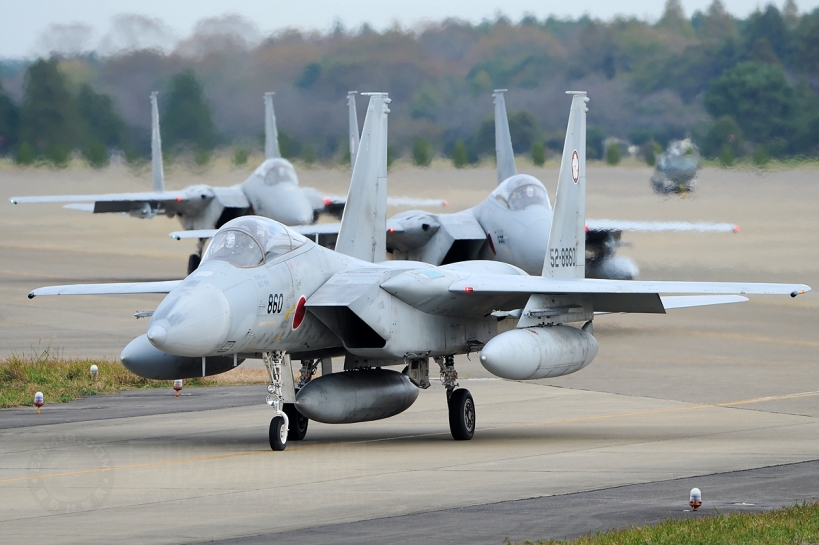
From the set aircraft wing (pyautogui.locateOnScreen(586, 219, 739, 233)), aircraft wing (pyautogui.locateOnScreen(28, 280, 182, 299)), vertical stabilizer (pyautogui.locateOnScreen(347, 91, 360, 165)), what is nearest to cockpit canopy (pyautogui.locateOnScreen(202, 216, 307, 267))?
aircraft wing (pyautogui.locateOnScreen(28, 280, 182, 299))

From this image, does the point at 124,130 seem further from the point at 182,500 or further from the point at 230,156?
the point at 182,500

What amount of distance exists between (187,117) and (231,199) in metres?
2.46

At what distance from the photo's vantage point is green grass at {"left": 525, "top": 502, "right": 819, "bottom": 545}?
9.01m

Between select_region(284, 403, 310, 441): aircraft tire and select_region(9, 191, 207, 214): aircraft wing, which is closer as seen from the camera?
select_region(284, 403, 310, 441): aircraft tire

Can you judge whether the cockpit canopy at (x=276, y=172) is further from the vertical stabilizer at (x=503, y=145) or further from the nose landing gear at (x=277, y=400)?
the nose landing gear at (x=277, y=400)

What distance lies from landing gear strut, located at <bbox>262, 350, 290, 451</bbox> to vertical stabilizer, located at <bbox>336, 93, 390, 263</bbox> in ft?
8.11

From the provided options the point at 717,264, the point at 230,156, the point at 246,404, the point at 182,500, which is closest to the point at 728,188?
the point at 717,264

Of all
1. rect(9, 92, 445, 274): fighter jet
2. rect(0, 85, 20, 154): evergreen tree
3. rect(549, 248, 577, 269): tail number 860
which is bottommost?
rect(549, 248, 577, 269): tail number 860

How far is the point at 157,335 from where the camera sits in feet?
40.7

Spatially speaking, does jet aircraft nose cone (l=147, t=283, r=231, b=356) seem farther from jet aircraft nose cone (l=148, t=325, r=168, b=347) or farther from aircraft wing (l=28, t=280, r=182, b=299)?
aircraft wing (l=28, t=280, r=182, b=299)

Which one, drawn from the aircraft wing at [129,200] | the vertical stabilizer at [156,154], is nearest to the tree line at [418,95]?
the vertical stabilizer at [156,154]

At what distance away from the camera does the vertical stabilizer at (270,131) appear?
3456 cm

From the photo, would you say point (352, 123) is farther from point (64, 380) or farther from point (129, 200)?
point (64, 380)

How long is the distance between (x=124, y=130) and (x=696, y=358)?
64.6 feet
